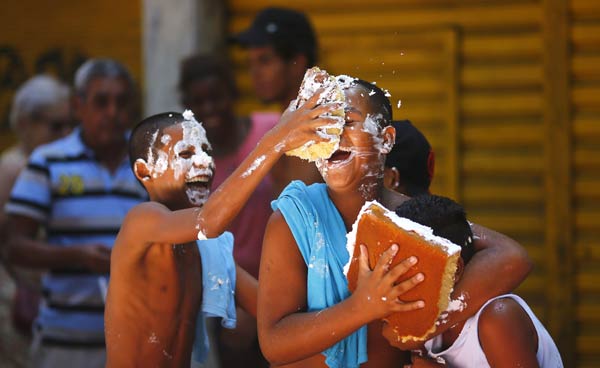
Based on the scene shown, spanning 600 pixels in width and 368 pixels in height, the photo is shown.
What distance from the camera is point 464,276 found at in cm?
299

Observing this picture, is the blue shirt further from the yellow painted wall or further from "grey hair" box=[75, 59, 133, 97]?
the yellow painted wall

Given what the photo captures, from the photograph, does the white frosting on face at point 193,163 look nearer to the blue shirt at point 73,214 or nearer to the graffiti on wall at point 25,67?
the blue shirt at point 73,214

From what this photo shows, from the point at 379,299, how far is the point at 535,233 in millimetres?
3276

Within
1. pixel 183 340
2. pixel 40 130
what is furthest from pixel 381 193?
pixel 40 130

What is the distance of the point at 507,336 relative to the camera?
2896mm

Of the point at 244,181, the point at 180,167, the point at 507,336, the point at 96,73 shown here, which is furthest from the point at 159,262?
the point at 96,73

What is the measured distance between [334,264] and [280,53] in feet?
6.97

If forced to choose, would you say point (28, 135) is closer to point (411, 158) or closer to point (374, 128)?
point (411, 158)

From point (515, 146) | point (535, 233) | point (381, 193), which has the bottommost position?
point (535, 233)

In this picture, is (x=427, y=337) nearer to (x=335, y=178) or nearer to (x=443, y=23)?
(x=335, y=178)

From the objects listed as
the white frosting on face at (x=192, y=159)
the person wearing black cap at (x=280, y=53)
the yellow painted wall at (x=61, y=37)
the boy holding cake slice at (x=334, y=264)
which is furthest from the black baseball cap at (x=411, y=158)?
the yellow painted wall at (x=61, y=37)

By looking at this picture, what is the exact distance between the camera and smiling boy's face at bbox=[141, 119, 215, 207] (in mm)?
3516

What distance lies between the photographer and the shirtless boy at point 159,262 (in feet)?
11.2

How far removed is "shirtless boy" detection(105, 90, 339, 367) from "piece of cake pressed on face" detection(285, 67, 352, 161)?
628 millimetres
